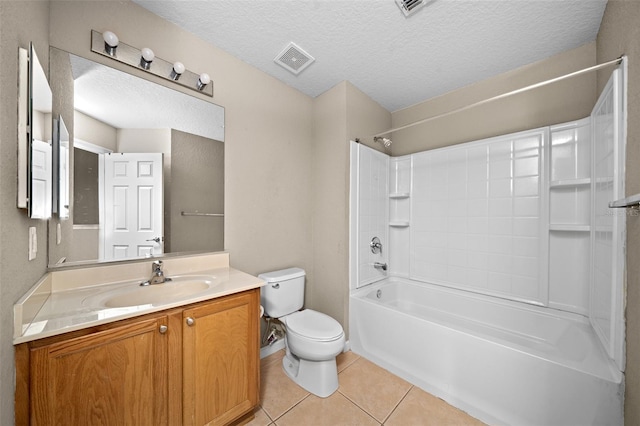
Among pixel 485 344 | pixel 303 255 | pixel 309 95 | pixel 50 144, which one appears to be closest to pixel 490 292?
pixel 485 344

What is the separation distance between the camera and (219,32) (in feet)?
5.35

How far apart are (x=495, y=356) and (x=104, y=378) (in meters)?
1.95

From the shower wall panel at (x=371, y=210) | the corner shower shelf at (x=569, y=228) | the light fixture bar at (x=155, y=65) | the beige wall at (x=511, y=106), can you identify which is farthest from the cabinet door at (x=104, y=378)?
the beige wall at (x=511, y=106)

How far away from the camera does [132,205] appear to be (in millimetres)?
1420

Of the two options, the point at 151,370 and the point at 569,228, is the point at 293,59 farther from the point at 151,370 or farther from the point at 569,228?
the point at 569,228

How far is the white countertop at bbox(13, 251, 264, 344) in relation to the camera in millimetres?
806

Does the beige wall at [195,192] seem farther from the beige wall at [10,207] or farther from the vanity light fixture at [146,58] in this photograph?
the beige wall at [10,207]

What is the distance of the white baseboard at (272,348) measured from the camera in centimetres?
201

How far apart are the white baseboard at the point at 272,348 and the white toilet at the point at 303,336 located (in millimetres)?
161

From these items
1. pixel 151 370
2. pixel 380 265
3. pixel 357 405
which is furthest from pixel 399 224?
pixel 151 370

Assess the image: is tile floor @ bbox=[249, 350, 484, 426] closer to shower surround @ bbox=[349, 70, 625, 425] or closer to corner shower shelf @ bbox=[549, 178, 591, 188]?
shower surround @ bbox=[349, 70, 625, 425]

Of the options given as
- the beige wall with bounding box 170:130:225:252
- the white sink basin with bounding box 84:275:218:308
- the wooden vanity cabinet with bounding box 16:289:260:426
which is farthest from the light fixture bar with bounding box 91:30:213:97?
the wooden vanity cabinet with bounding box 16:289:260:426

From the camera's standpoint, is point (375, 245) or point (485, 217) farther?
point (375, 245)

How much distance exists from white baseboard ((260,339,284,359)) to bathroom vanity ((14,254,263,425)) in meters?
0.62
